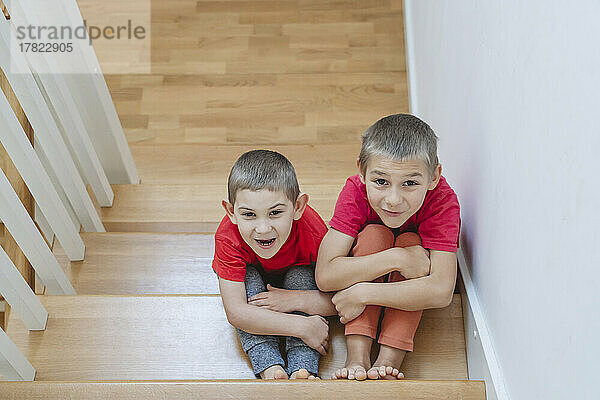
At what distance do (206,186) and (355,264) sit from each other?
37.9 inches

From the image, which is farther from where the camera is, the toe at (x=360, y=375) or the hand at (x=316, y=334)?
the hand at (x=316, y=334)

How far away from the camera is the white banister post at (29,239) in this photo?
1.62 metres

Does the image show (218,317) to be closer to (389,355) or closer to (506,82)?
(389,355)

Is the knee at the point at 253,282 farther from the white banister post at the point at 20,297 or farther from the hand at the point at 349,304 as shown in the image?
the white banister post at the point at 20,297

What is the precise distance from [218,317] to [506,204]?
29.0 inches

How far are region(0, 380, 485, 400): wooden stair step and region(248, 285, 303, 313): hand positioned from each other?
0.27m

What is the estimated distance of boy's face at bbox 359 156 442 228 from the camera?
149cm

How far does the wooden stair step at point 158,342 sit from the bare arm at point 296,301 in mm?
58

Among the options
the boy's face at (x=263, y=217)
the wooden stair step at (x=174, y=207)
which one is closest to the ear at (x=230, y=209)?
the boy's face at (x=263, y=217)

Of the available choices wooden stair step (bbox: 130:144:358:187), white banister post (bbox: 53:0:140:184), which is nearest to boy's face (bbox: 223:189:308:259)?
white banister post (bbox: 53:0:140:184)

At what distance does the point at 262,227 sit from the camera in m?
1.54

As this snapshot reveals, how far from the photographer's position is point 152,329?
5.63ft

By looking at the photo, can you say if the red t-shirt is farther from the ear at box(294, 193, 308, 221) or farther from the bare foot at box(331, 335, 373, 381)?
the bare foot at box(331, 335, 373, 381)

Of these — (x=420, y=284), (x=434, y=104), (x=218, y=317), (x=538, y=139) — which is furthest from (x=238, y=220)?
(x=434, y=104)
